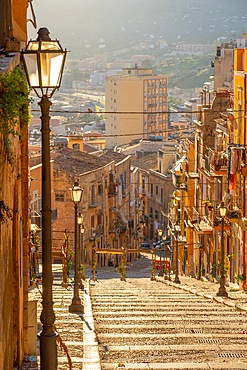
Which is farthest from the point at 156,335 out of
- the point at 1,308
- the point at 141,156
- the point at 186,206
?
the point at 141,156

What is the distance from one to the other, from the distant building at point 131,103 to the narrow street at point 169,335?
124 meters

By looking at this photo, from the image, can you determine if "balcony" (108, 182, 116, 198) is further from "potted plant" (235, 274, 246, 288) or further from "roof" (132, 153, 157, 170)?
"potted plant" (235, 274, 246, 288)

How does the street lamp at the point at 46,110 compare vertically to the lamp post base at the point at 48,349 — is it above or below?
above

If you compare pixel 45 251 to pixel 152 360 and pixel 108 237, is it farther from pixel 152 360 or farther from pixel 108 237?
pixel 108 237

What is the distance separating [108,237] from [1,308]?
198 feet

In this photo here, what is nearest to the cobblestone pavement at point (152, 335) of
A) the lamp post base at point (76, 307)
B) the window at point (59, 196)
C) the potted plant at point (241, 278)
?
the lamp post base at point (76, 307)

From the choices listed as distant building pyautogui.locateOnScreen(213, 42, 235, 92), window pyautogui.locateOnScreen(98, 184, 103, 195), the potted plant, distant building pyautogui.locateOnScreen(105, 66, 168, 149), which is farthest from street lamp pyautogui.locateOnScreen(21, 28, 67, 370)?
distant building pyautogui.locateOnScreen(105, 66, 168, 149)

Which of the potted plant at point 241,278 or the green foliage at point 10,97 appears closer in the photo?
the green foliage at point 10,97

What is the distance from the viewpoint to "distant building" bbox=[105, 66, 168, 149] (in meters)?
154

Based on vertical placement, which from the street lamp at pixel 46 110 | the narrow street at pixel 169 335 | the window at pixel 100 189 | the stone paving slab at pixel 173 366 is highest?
the street lamp at pixel 46 110

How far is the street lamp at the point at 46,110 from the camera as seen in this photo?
29.0ft

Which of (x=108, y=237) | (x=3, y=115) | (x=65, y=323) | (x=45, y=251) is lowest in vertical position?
(x=108, y=237)

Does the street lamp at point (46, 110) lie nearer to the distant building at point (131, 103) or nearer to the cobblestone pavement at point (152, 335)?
the cobblestone pavement at point (152, 335)

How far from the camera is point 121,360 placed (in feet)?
43.9
